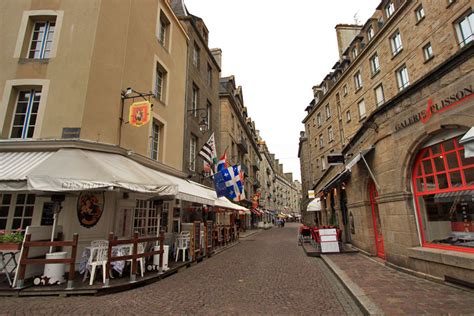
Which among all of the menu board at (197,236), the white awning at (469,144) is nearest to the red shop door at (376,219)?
the white awning at (469,144)

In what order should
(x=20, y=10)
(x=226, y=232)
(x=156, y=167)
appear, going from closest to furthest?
(x=20, y=10) → (x=156, y=167) → (x=226, y=232)

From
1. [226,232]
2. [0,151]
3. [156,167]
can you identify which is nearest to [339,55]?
[226,232]

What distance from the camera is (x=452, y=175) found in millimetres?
5707

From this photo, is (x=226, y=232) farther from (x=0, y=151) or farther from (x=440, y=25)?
(x=440, y=25)

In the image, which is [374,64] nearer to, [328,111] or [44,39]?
[328,111]

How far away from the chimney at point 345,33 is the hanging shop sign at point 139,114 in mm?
24571

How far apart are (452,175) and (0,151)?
512 inches

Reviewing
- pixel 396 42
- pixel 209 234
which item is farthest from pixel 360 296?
pixel 396 42

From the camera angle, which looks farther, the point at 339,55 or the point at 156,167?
the point at 339,55

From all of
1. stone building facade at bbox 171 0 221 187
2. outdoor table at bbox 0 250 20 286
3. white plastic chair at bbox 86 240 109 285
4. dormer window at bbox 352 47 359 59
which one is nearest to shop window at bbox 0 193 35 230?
outdoor table at bbox 0 250 20 286

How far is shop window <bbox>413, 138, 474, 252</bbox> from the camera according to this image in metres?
5.40

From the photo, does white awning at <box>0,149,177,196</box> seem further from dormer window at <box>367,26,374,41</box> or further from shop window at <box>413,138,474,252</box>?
dormer window at <box>367,26,374,41</box>

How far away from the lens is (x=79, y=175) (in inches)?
249

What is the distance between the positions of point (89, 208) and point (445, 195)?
9847 millimetres
